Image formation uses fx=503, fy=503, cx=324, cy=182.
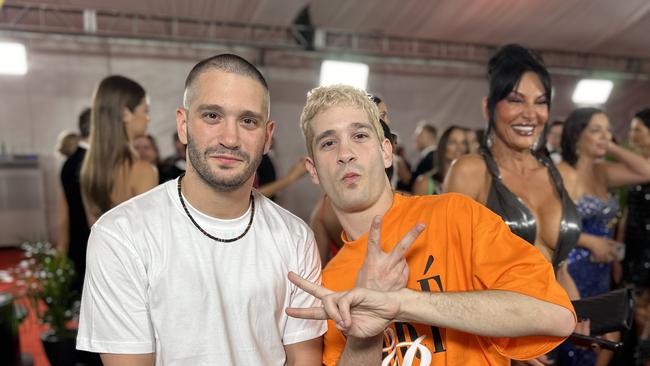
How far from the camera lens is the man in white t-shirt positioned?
1411mm

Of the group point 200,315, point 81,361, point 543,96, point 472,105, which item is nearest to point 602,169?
point 543,96

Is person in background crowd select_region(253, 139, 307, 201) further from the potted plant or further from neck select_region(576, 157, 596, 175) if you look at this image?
neck select_region(576, 157, 596, 175)

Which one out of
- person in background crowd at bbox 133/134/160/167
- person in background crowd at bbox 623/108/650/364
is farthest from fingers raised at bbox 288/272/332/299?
person in background crowd at bbox 133/134/160/167

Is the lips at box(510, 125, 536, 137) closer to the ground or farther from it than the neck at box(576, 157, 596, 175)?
farther from it

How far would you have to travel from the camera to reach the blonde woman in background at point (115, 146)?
2.70 metres

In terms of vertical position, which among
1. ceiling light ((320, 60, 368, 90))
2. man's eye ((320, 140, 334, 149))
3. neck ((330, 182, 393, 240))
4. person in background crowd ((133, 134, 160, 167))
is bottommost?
neck ((330, 182, 393, 240))

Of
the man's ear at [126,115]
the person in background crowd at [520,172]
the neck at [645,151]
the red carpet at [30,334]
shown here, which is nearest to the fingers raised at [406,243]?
the person in background crowd at [520,172]

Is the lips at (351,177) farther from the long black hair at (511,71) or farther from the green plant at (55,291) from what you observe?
the green plant at (55,291)

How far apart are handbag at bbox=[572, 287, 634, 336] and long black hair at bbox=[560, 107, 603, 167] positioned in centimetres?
215

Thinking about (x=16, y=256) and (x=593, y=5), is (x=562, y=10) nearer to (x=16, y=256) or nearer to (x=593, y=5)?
(x=593, y=5)

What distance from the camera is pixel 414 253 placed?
5.10 feet

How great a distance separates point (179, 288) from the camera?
1.44 m

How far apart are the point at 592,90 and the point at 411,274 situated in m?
10.8

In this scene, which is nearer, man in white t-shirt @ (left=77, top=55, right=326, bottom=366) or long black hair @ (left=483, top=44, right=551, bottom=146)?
man in white t-shirt @ (left=77, top=55, right=326, bottom=366)
